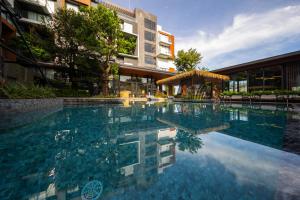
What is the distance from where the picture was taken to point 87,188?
1.42 m

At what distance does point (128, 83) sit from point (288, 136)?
2059cm

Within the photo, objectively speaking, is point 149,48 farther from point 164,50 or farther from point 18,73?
point 18,73

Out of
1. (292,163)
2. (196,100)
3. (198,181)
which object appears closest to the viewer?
(198,181)

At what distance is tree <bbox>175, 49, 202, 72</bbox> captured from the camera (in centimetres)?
2789

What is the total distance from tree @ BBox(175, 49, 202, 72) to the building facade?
362 inches

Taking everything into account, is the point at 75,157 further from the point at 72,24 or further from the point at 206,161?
the point at 72,24

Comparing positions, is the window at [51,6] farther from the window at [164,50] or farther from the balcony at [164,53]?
the window at [164,50]

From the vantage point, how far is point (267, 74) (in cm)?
1612

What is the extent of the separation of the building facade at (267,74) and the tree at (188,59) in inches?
362

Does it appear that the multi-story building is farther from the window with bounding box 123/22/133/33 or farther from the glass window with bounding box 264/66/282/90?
the glass window with bounding box 264/66/282/90

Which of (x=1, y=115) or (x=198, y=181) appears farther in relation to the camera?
(x=1, y=115)

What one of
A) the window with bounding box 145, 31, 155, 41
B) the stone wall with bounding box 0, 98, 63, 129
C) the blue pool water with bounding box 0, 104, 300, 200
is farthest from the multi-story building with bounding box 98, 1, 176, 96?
the blue pool water with bounding box 0, 104, 300, 200

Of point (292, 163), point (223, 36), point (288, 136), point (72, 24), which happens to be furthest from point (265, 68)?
point (72, 24)

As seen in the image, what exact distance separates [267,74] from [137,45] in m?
22.6
